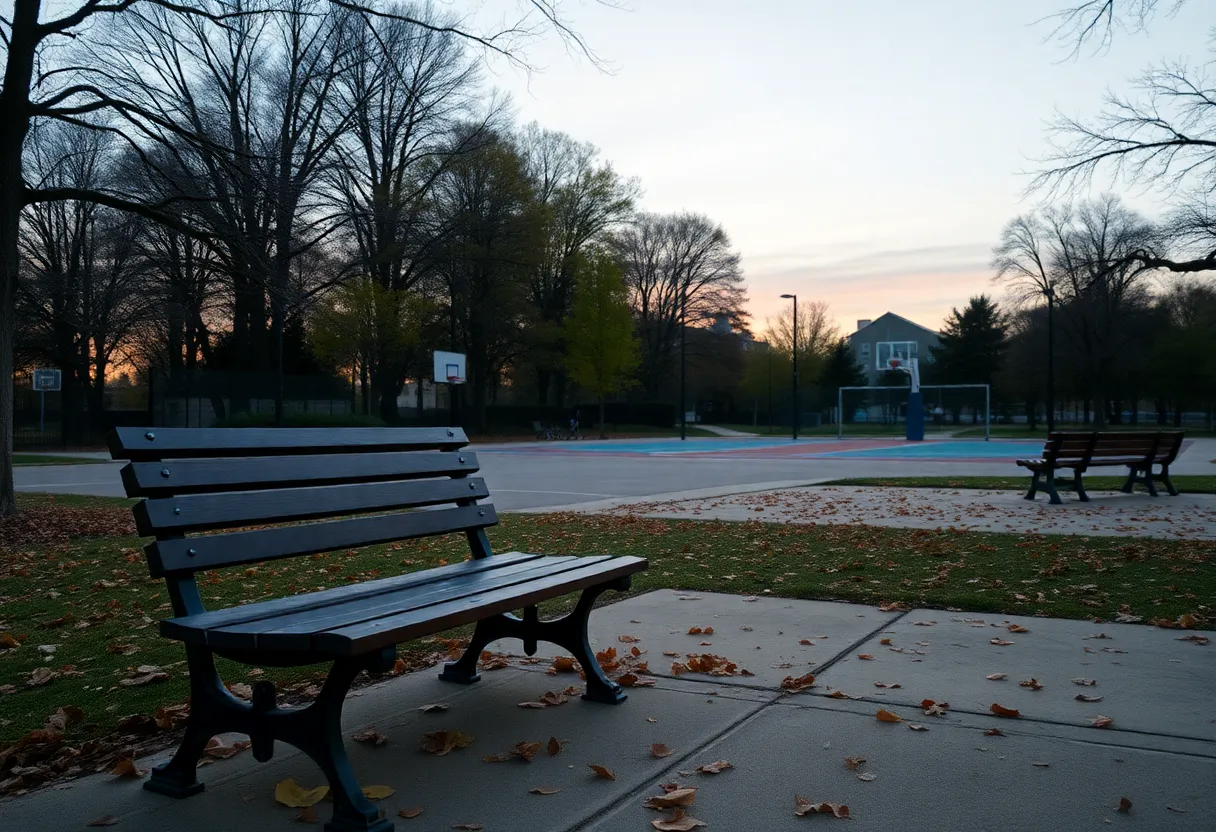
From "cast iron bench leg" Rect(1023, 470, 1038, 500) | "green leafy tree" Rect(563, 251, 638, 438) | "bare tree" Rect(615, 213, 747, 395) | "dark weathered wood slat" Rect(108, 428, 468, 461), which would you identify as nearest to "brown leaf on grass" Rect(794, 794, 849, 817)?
"dark weathered wood slat" Rect(108, 428, 468, 461)

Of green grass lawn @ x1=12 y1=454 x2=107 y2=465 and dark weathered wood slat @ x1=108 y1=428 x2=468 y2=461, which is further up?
dark weathered wood slat @ x1=108 y1=428 x2=468 y2=461

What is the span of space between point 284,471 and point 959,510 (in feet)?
31.9

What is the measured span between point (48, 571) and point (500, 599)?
5.73 m

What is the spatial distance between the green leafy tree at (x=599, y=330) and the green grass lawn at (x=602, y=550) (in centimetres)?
4447

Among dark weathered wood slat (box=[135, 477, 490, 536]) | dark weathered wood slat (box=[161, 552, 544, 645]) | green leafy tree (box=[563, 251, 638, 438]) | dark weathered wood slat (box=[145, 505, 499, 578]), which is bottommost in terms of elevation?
dark weathered wood slat (box=[161, 552, 544, 645])

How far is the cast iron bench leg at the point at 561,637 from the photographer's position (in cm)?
397

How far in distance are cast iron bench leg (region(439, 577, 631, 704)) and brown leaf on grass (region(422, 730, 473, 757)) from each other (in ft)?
1.81

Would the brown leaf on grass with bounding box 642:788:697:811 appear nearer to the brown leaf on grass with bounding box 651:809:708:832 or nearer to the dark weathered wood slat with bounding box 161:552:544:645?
the brown leaf on grass with bounding box 651:809:708:832

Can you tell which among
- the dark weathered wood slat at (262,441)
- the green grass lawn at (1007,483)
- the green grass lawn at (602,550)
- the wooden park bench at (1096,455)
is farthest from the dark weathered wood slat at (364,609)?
the green grass lawn at (1007,483)

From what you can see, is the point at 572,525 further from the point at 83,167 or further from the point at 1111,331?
the point at 1111,331

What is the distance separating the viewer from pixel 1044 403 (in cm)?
7031

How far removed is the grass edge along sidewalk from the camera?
4199 mm

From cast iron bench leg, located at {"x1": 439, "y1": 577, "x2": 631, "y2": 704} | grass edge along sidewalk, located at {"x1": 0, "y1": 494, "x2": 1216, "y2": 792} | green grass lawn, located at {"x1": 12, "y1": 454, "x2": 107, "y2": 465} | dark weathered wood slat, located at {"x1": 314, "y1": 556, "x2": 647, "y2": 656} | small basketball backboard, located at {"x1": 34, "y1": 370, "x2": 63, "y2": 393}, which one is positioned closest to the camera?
dark weathered wood slat, located at {"x1": 314, "y1": 556, "x2": 647, "y2": 656}

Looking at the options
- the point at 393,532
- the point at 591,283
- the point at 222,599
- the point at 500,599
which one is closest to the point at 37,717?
the point at 393,532
